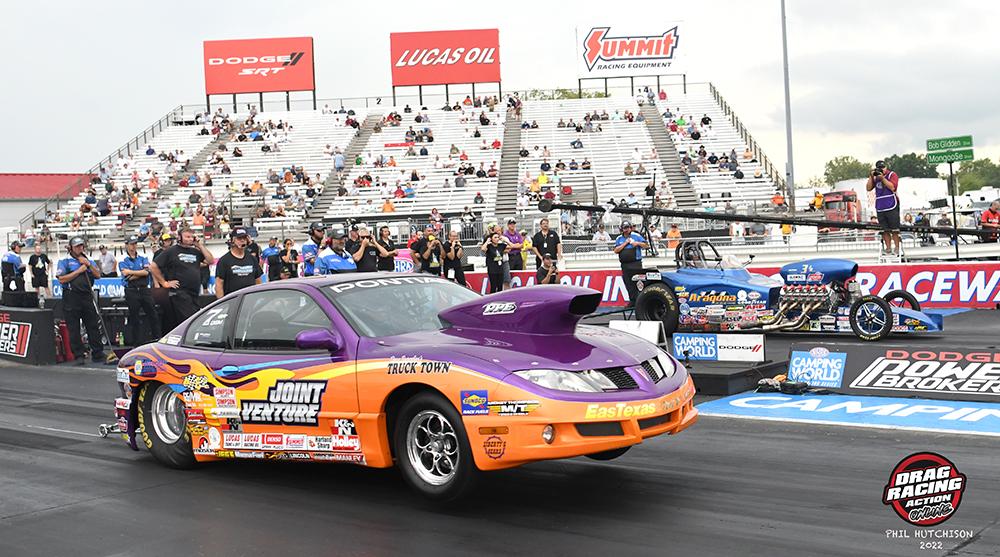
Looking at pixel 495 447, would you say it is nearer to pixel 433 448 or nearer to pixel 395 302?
pixel 433 448

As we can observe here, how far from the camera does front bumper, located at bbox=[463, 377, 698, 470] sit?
225 inches

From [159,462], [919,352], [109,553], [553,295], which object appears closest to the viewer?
[109,553]

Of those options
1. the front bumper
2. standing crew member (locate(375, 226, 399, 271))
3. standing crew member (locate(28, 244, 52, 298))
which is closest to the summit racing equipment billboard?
standing crew member (locate(28, 244, 52, 298))

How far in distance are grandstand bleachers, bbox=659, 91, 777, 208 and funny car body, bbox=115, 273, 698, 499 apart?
2460 cm

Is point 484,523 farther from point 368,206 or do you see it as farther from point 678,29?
point 678,29

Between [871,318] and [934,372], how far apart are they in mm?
5332

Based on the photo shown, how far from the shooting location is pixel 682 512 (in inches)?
234

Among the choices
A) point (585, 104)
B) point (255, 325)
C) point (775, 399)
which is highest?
point (585, 104)

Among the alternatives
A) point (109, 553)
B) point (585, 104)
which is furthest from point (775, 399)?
point (585, 104)

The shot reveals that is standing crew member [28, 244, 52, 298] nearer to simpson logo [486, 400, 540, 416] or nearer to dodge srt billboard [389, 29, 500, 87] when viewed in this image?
simpson logo [486, 400, 540, 416]

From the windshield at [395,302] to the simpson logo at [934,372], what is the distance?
4.70 metres

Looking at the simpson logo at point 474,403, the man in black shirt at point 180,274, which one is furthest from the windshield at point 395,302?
the man in black shirt at point 180,274

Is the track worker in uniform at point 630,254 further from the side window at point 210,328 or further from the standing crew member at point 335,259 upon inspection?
the side window at point 210,328

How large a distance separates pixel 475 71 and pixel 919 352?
148 ft
